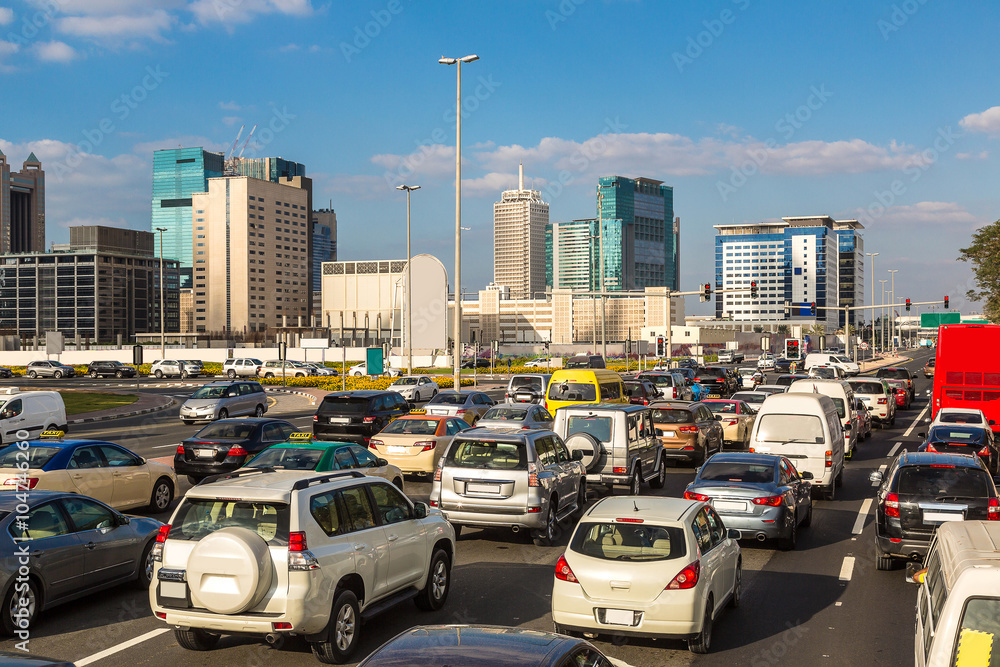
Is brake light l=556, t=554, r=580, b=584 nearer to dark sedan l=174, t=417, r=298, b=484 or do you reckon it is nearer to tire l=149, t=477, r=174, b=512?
tire l=149, t=477, r=174, b=512

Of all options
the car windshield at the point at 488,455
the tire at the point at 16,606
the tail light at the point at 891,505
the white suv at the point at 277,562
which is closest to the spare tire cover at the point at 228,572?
the white suv at the point at 277,562

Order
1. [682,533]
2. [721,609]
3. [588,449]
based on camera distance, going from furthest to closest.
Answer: [588,449], [721,609], [682,533]

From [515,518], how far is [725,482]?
3262 millimetres

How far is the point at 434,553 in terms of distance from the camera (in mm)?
9844

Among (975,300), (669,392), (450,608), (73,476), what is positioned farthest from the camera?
(975,300)

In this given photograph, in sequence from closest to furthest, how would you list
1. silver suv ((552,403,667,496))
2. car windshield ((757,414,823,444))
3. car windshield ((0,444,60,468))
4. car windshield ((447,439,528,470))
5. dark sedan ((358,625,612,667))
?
dark sedan ((358,625,612,667)) < car windshield ((447,439,528,470)) < car windshield ((0,444,60,468)) < silver suv ((552,403,667,496)) < car windshield ((757,414,823,444))

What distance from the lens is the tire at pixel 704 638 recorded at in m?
8.47

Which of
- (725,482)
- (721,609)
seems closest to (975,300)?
(725,482)

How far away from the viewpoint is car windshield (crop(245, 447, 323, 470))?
1512 cm

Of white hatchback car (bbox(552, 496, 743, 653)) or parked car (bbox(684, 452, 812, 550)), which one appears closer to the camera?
white hatchback car (bbox(552, 496, 743, 653))

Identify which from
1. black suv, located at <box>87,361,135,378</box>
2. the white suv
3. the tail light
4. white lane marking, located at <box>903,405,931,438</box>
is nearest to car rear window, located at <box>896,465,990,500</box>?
the tail light

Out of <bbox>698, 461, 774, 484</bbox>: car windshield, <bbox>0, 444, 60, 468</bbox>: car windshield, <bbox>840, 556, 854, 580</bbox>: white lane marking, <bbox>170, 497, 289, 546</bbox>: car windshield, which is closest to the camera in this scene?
<bbox>170, 497, 289, 546</bbox>: car windshield

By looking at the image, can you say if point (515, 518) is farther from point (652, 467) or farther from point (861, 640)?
point (652, 467)

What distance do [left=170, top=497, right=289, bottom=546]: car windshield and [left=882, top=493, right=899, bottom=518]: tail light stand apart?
26.8 ft
